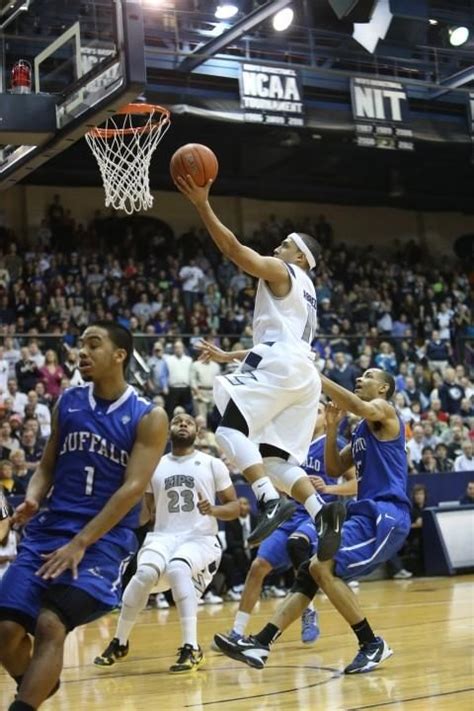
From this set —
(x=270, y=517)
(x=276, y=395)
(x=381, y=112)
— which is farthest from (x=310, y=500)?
(x=381, y=112)

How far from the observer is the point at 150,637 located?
10.0 meters

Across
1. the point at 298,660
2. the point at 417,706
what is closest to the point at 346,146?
the point at 298,660

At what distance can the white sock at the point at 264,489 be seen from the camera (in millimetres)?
6035

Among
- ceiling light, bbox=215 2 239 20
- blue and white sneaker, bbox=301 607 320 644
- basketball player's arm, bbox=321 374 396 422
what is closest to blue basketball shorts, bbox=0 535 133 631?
basketball player's arm, bbox=321 374 396 422

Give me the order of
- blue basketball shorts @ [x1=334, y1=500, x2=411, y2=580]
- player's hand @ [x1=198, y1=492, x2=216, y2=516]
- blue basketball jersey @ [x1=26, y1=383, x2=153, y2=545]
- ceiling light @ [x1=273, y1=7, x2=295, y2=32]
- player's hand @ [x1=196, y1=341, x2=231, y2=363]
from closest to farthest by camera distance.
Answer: blue basketball jersey @ [x1=26, y1=383, x2=153, y2=545] → player's hand @ [x1=196, y1=341, x2=231, y2=363] → blue basketball shorts @ [x1=334, y1=500, x2=411, y2=580] → player's hand @ [x1=198, y1=492, x2=216, y2=516] → ceiling light @ [x1=273, y1=7, x2=295, y2=32]

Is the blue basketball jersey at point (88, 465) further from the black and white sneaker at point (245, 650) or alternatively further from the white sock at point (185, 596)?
the white sock at point (185, 596)

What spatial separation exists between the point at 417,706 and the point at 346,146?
18.6m

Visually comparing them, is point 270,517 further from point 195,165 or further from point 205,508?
point 205,508

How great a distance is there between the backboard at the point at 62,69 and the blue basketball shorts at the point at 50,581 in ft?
14.4

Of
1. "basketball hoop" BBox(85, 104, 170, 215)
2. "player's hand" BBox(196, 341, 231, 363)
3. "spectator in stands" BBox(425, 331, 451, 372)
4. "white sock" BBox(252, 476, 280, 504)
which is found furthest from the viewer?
"spectator in stands" BBox(425, 331, 451, 372)

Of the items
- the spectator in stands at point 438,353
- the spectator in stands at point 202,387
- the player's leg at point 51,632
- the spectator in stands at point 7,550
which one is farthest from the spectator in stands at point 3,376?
the player's leg at point 51,632

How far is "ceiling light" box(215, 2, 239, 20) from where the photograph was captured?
59.9 feet

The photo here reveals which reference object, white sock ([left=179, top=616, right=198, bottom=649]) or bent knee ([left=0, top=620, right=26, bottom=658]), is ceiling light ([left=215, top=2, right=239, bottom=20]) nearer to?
white sock ([left=179, top=616, right=198, bottom=649])

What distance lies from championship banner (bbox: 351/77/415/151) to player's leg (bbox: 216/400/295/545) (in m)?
13.5
